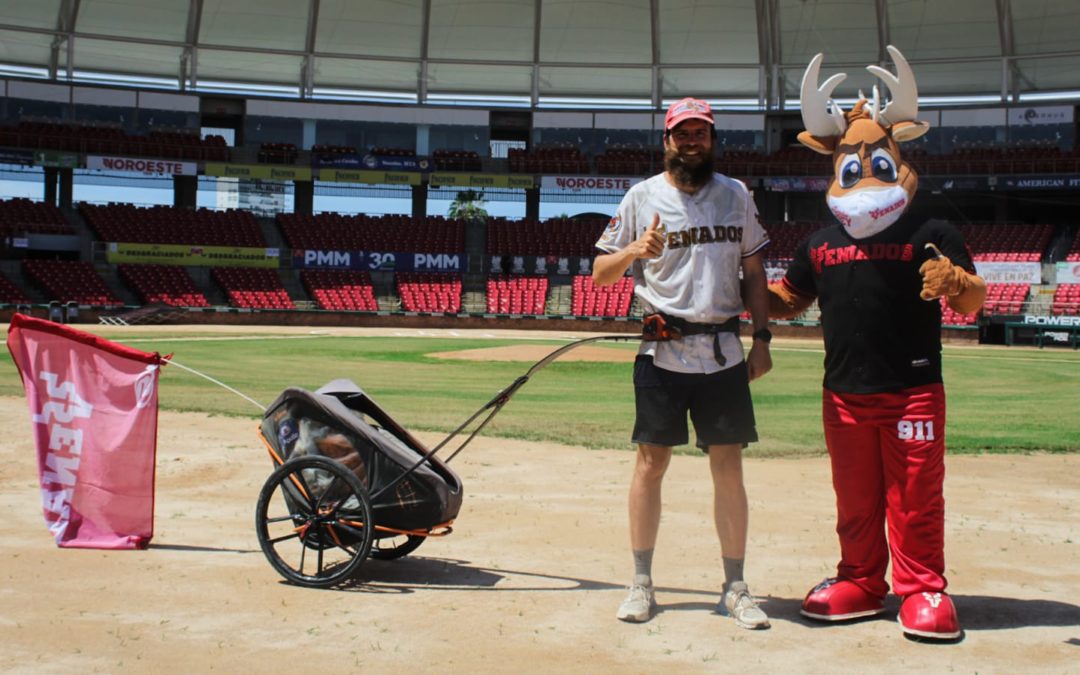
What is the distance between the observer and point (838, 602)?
468cm

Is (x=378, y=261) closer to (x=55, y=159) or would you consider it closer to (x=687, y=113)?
(x=55, y=159)

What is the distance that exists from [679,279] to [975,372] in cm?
2088

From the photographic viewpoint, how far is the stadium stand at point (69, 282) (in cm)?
4300

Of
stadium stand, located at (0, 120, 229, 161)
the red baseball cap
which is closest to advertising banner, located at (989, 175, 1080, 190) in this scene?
stadium stand, located at (0, 120, 229, 161)

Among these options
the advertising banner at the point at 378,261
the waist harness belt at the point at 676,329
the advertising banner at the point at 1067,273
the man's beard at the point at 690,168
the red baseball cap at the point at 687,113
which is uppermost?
the advertising banner at the point at 378,261

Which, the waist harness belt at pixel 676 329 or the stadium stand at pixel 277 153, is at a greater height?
the stadium stand at pixel 277 153

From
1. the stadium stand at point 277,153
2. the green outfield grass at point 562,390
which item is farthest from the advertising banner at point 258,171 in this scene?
the green outfield grass at point 562,390

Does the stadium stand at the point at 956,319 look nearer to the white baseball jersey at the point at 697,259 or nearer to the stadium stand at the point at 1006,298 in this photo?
the stadium stand at the point at 1006,298

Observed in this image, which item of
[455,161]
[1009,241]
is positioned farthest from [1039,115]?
[455,161]

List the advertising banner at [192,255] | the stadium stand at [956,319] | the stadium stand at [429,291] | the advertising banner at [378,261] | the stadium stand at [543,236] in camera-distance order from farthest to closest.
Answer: the stadium stand at [543,236] < the advertising banner at [378,261] < the stadium stand at [429,291] < the advertising banner at [192,255] < the stadium stand at [956,319]

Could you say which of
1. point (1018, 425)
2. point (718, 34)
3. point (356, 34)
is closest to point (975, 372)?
point (1018, 425)

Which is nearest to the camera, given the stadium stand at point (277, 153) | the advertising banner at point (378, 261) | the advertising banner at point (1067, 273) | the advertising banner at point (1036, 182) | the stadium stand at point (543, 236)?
the advertising banner at point (1067, 273)

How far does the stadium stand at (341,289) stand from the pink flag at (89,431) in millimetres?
41435

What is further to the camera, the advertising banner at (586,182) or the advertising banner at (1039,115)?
the advertising banner at (586,182)
